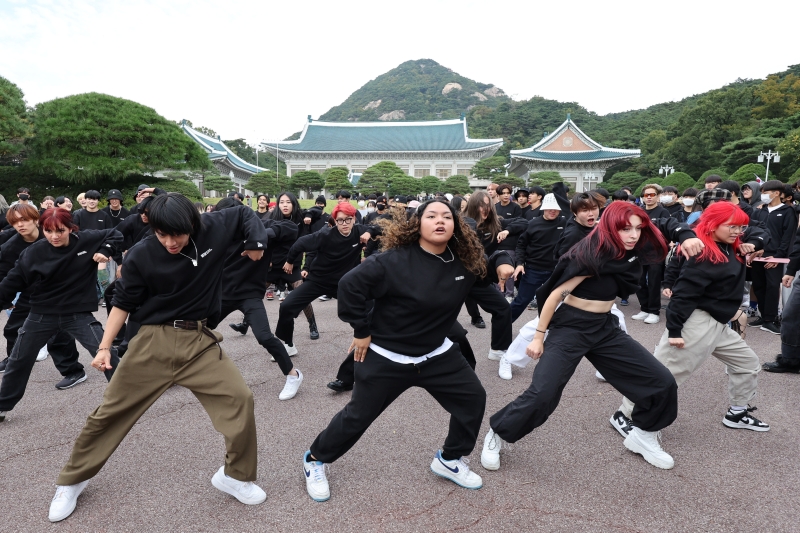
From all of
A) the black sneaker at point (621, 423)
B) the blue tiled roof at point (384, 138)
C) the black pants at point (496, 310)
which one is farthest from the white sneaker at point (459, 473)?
the blue tiled roof at point (384, 138)

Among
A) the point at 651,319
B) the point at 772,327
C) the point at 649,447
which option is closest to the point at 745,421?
the point at 649,447

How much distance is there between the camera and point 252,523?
2.62m

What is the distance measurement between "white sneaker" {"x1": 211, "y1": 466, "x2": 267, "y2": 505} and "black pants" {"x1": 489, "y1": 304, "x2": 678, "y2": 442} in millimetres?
1560

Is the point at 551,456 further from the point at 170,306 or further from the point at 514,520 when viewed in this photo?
the point at 170,306

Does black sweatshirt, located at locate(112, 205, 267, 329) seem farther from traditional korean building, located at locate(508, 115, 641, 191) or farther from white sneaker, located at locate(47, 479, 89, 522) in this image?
traditional korean building, located at locate(508, 115, 641, 191)

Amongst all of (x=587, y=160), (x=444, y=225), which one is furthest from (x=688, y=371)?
(x=587, y=160)

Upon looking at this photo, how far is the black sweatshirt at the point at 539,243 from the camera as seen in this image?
659cm

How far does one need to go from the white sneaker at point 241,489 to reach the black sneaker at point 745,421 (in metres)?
3.63

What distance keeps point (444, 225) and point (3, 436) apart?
12.8ft

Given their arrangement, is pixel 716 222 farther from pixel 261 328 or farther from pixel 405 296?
pixel 261 328

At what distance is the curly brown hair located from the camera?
276 cm

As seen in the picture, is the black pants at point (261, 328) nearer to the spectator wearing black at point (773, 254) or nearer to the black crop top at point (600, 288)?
the black crop top at point (600, 288)

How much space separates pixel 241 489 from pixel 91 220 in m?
7.53

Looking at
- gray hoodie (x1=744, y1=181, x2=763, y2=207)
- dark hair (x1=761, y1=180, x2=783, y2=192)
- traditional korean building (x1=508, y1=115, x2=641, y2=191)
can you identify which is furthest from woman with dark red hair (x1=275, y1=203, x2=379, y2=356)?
traditional korean building (x1=508, y1=115, x2=641, y2=191)
